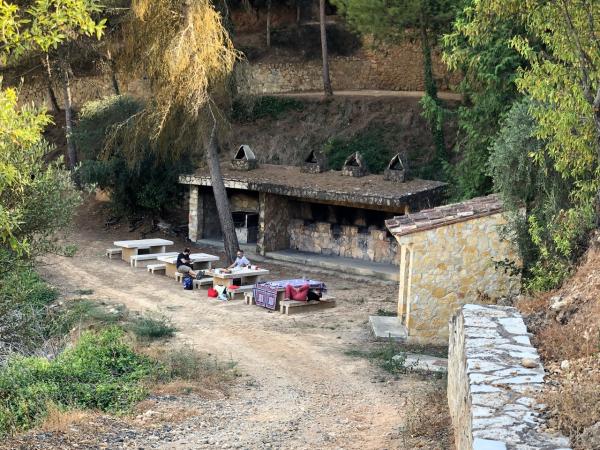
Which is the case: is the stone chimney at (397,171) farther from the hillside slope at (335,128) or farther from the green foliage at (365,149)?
the hillside slope at (335,128)

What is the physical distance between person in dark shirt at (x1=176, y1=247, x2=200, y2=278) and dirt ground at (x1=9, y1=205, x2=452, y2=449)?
43 centimetres

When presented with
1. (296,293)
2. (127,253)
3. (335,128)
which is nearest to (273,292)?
(296,293)

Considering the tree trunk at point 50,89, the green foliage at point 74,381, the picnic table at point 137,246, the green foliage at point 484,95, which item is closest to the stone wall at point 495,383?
the green foliage at point 74,381

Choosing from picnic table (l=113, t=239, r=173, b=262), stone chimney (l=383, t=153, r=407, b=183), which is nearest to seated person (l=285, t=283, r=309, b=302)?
stone chimney (l=383, t=153, r=407, b=183)

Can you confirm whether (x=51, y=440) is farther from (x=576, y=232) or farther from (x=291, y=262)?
(x=291, y=262)

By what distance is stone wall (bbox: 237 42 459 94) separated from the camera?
3747cm

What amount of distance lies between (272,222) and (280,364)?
11.6 metres

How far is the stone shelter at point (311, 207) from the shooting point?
23.6m

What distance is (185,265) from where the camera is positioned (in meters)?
22.3

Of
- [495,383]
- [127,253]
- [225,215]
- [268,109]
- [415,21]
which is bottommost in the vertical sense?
[127,253]

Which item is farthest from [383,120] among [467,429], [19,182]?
[467,429]

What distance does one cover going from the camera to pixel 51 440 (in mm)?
10031

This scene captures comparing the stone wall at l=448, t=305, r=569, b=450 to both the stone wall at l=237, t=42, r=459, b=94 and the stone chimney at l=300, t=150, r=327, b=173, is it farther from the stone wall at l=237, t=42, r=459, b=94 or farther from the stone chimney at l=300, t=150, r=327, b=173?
the stone wall at l=237, t=42, r=459, b=94

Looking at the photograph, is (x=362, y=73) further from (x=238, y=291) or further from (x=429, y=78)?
(x=238, y=291)
